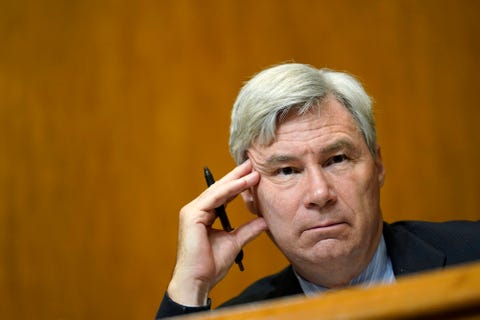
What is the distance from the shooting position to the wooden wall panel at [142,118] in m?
2.36

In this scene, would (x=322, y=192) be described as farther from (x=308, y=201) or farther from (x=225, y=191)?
(x=225, y=191)

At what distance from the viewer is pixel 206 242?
1.72m

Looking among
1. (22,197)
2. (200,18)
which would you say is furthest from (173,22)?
(22,197)

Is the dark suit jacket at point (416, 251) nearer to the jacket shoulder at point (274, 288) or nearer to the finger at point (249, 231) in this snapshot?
the jacket shoulder at point (274, 288)

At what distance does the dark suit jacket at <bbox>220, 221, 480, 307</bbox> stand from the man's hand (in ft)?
0.62

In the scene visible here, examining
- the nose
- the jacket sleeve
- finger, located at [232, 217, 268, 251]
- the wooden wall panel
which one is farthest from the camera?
the wooden wall panel

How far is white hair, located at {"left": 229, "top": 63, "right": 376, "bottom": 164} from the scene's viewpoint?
1.61 meters

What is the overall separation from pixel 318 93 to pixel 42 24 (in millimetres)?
1480

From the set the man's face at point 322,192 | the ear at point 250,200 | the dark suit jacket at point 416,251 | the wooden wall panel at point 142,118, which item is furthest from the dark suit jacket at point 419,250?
the wooden wall panel at point 142,118

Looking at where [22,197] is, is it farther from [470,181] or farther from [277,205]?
[470,181]

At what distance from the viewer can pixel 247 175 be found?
1688mm

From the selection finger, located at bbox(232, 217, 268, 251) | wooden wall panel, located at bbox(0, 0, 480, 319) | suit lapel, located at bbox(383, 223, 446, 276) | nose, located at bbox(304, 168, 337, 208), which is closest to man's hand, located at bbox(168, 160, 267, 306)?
finger, located at bbox(232, 217, 268, 251)

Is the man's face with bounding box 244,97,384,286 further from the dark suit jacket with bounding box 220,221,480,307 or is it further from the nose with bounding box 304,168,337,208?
the dark suit jacket with bounding box 220,221,480,307

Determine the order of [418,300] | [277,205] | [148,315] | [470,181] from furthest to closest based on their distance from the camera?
1. [148,315]
2. [470,181]
3. [277,205]
4. [418,300]
